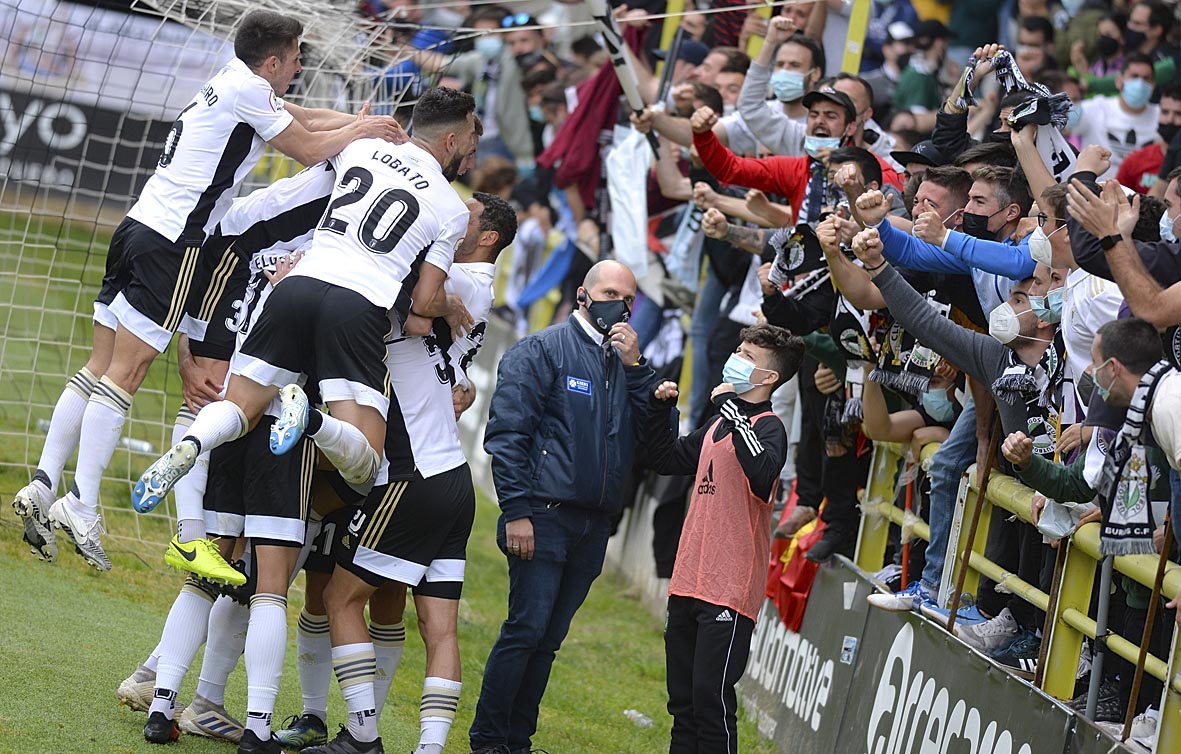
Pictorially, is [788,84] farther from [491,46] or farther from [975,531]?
[491,46]

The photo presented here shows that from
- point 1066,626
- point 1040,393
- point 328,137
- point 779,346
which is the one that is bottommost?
point 1066,626

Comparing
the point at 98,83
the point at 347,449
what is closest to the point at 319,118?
the point at 347,449

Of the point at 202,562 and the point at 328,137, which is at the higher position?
the point at 328,137

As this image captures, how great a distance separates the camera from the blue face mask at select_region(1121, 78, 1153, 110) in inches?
457

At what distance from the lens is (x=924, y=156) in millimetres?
8070

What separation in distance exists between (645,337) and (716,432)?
17.4 ft

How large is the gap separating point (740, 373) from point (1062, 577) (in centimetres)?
171

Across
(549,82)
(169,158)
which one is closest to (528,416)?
(169,158)

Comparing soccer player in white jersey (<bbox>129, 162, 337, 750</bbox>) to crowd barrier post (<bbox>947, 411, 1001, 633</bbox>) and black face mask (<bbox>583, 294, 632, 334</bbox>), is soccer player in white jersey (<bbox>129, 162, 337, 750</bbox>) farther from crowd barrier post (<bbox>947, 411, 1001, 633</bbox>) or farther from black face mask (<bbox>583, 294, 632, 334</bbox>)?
crowd barrier post (<bbox>947, 411, 1001, 633</bbox>)

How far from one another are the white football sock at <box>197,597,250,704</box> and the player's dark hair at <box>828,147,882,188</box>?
3816 millimetres

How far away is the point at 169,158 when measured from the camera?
23.2 feet

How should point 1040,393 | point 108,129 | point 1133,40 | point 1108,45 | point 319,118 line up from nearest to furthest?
point 1040,393 → point 319,118 → point 1133,40 → point 108,129 → point 1108,45

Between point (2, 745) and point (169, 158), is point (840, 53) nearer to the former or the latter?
point (169, 158)

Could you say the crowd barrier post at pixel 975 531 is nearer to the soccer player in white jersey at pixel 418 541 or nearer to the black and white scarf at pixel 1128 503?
the black and white scarf at pixel 1128 503
